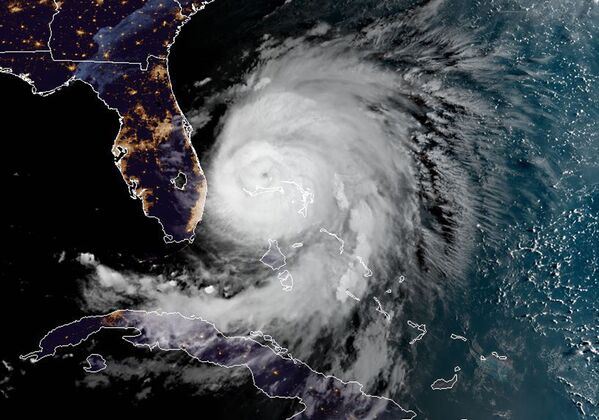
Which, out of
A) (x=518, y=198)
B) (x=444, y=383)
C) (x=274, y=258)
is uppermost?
(x=274, y=258)

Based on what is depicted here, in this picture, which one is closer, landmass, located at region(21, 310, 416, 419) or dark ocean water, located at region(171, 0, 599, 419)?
landmass, located at region(21, 310, 416, 419)

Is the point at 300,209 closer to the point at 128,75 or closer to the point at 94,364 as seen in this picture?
the point at 128,75

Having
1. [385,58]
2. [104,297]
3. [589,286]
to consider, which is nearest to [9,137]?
[104,297]

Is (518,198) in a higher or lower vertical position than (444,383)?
higher

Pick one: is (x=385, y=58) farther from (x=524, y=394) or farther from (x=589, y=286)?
(x=524, y=394)

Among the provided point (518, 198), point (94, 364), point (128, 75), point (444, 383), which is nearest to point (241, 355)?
point (94, 364)

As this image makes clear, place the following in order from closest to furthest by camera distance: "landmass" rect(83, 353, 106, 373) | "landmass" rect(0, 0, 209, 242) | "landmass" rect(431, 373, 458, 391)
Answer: "landmass" rect(83, 353, 106, 373) < "landmass" rect(0, 0, 209, 242) < "landmass" rect(431, 373, 458, 391)

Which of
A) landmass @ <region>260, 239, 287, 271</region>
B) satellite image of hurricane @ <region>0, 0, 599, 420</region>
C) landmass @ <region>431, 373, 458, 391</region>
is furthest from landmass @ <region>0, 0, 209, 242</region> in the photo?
landmass @ <region>431, 373, 458, 391</region>

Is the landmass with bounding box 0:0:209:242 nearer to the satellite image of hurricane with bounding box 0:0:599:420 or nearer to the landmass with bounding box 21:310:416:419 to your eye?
the satellite image of hurricane with bounding box 0:0:599:420
